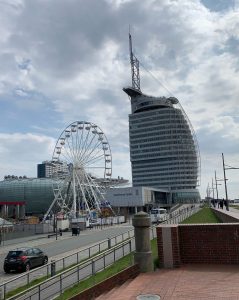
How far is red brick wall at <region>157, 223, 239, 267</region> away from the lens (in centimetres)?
1389

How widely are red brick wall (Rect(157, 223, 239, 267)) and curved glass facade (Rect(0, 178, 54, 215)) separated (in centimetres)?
14894

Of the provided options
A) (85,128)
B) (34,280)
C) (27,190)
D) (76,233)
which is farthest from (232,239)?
(27,190)

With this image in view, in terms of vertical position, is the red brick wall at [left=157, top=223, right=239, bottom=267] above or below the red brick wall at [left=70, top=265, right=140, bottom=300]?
above

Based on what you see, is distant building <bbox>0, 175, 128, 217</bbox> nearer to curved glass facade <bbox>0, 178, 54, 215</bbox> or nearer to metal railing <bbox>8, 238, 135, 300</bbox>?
curved glass facade <bbox>0, 178, 54, 215</bbox>

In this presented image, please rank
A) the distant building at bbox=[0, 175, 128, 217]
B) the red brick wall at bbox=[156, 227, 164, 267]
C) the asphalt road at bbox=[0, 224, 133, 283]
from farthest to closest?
the distant building at bbox=[0, 175, 128, 217], the asphalt road at bbox=[0, 224, 133, 283], the red brick wall at bbox=[156, 227, 164, 267]

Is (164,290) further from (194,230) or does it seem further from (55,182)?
(55,182)

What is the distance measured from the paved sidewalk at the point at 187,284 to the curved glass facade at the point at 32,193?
150323mm

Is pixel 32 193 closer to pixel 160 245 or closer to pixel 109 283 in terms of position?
pixel 160 245

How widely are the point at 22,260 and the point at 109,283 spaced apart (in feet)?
42.2

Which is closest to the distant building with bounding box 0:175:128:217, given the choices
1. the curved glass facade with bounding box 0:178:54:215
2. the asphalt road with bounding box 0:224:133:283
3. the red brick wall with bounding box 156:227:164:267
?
the curved glass facade with bounding box 0:178:54:215

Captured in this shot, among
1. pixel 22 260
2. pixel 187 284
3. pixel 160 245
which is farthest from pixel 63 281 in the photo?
pixel 22 260

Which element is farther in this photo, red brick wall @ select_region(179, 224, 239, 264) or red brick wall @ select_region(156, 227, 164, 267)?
red brick wall @ select_region(156, 227, 164, 267)

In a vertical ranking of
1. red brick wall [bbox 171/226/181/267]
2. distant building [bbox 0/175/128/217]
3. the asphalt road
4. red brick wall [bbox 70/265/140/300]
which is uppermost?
distant building [bbox 0/175/128/217]

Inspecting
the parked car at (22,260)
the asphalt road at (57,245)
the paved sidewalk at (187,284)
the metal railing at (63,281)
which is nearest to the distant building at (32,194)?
the asphalt road at (57,245)
